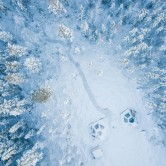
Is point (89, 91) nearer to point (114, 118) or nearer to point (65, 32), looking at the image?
point (114, 118)

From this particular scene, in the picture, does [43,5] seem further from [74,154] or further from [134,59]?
[74,154]

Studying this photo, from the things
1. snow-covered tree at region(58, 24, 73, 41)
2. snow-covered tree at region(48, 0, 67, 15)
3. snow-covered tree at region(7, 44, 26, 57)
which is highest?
snow-covered tree at region(48, 0, 67, 15)

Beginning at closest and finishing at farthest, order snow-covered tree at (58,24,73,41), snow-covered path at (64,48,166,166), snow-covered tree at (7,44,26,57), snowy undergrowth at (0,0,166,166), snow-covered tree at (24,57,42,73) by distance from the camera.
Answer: snow-covered tree at (7,44,26,57), snow-covered tree at (24,57,42,73), snowy undergrowth at (0,0,166,166), snow-covered path at (64,48,166,166), snow-covered tree at (58,24,73,41)

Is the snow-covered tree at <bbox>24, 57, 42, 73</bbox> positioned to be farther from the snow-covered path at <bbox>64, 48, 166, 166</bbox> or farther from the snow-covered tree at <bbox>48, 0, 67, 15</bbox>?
the snow-covered tree at <bbox>48, 0, 67, 15</bbox>

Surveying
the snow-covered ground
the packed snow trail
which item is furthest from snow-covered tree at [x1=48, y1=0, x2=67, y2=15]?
the packed snow trail

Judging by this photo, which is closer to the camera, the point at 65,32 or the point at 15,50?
the point at 15,50

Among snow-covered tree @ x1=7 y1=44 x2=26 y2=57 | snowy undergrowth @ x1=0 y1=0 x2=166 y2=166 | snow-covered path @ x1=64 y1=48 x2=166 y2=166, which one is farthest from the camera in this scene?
snow-covered path @ x1=64 y1=48 x2=166 y2=166

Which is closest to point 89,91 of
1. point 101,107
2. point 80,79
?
point 80,79

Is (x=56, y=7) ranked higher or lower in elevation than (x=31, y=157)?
higher

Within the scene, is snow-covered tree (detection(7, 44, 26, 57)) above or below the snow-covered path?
above

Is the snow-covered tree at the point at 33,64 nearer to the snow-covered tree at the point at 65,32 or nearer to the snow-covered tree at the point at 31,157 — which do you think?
the snow-covered tree at the point at 65,32
